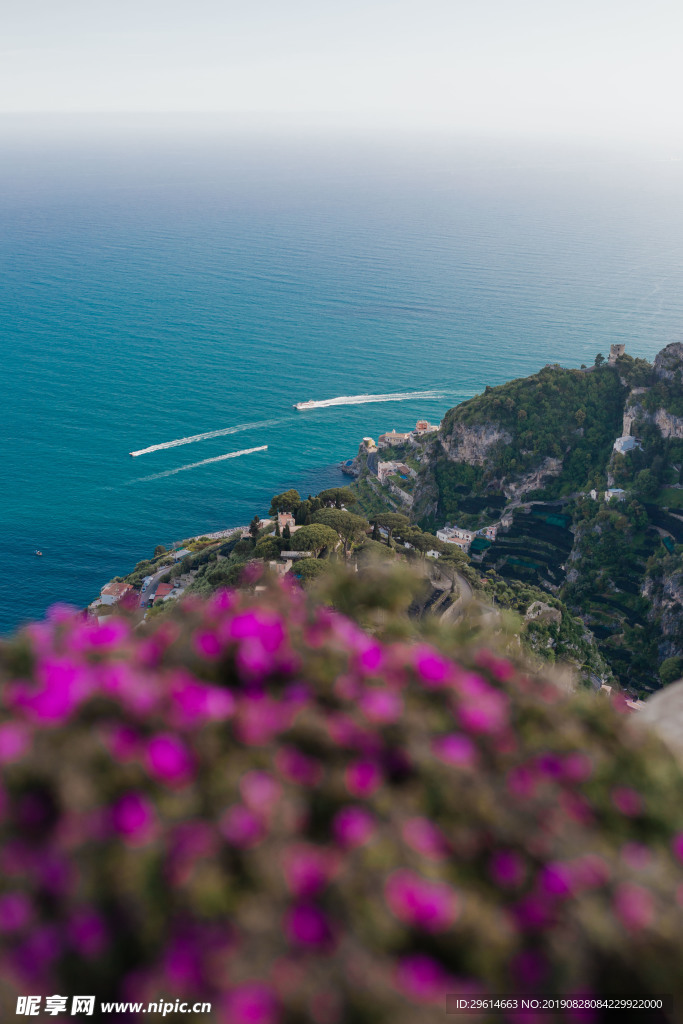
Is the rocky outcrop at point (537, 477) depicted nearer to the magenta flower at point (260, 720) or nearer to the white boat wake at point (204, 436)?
the white boat wake at point (204, 436)

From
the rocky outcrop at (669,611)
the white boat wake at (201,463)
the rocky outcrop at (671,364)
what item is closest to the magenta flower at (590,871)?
the rocky outcrop at (669,611)

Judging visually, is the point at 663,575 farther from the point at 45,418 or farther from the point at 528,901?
the point at 45,418

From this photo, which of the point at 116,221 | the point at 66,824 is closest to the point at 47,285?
the point at 116,221

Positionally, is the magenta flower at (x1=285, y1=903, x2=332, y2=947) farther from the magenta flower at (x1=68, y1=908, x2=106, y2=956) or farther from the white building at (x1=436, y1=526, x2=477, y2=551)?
the white building at (x1=436, y1=526, x2=477, y2=551)

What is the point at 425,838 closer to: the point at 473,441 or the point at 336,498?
the point at 336,498

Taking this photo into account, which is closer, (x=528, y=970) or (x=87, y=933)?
(x=87, y=933)

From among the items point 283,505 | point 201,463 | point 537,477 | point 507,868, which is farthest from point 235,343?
point 507,868
